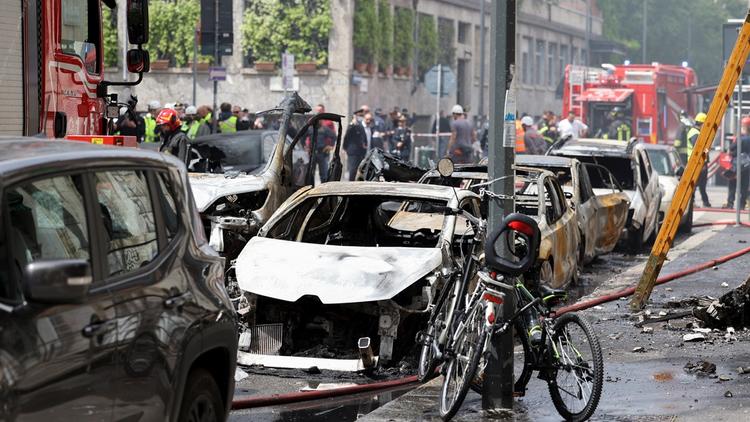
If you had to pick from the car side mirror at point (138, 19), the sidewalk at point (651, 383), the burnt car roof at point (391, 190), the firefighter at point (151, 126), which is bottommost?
the sidewalk at point (651, 383)

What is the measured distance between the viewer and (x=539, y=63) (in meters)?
71.9

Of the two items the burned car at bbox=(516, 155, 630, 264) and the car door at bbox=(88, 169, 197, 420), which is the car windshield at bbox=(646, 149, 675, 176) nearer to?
the burned car at bbox=(516, 155, 630, 264)

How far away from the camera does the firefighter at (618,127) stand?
4381cm

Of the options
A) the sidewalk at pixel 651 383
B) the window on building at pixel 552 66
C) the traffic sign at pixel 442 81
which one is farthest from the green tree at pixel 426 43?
the sidewalk at pixel 651 383

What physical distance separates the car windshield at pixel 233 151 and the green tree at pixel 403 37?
35.0m

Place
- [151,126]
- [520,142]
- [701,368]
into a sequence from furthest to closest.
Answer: [520,142] → [151,126] → [701,368]

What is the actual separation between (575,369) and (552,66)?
66.9 meters

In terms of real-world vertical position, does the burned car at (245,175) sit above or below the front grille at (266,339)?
above

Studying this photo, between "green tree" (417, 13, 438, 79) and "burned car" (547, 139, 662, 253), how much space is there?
32.6 metres

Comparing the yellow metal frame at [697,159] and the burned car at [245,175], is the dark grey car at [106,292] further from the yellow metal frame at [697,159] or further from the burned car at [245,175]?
the yellow metal frame at [697,159]

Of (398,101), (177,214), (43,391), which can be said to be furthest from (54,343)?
(398,101)

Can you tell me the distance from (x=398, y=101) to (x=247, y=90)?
7.09 metres

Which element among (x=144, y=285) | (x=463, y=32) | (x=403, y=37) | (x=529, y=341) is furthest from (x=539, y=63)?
(x=144, y=285)

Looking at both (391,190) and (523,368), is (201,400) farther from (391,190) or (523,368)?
(391,190)
